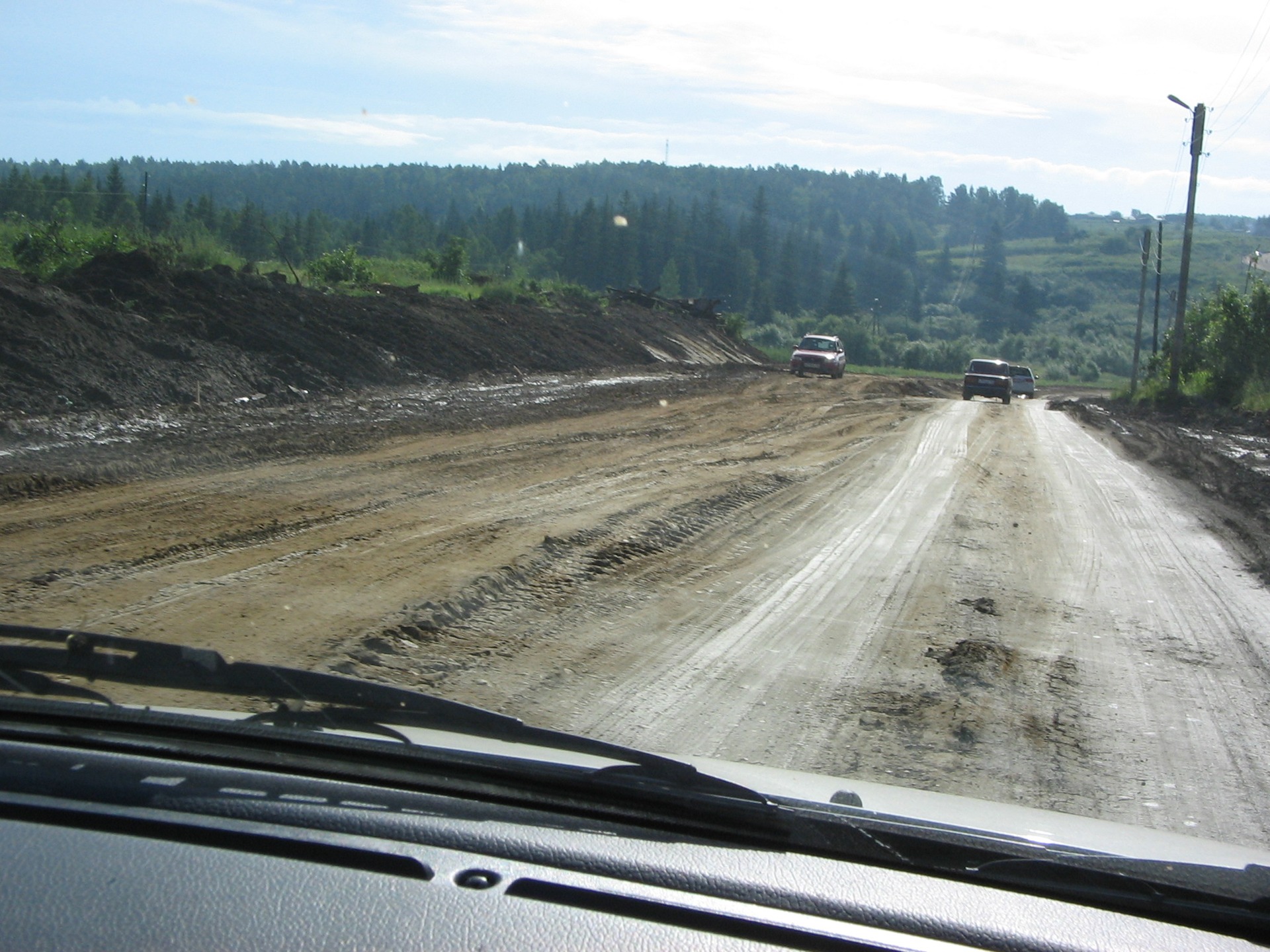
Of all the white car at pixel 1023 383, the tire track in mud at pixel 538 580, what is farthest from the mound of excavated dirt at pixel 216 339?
the white car at pixel 1023 383

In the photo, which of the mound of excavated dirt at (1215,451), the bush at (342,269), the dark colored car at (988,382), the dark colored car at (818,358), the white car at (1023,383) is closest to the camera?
the mound of excavated dirt at (1215,451)

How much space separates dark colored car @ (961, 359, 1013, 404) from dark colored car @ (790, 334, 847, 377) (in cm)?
486

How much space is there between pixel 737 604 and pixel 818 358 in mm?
33412

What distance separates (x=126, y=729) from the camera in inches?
108

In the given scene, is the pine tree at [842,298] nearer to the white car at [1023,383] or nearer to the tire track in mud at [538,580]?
the white car at [1023,383]

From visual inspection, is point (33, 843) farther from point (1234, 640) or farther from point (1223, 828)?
point (1234, 640)

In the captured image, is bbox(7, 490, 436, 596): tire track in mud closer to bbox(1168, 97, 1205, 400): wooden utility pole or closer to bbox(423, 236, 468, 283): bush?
bbox(1168, 97, 1205, 400): wooden utility pole

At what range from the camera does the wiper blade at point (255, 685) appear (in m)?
2.93

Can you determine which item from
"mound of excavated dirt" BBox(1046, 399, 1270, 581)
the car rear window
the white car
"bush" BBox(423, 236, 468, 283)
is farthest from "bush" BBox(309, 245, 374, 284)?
the white car

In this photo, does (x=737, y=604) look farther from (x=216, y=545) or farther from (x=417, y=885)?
(x=417, y=885)

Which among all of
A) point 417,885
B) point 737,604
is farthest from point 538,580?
point 417,885

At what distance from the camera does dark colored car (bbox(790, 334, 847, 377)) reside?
1578 inches

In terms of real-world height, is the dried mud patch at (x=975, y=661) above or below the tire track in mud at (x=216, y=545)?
below

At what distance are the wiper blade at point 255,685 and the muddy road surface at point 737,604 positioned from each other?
83.5 inches
